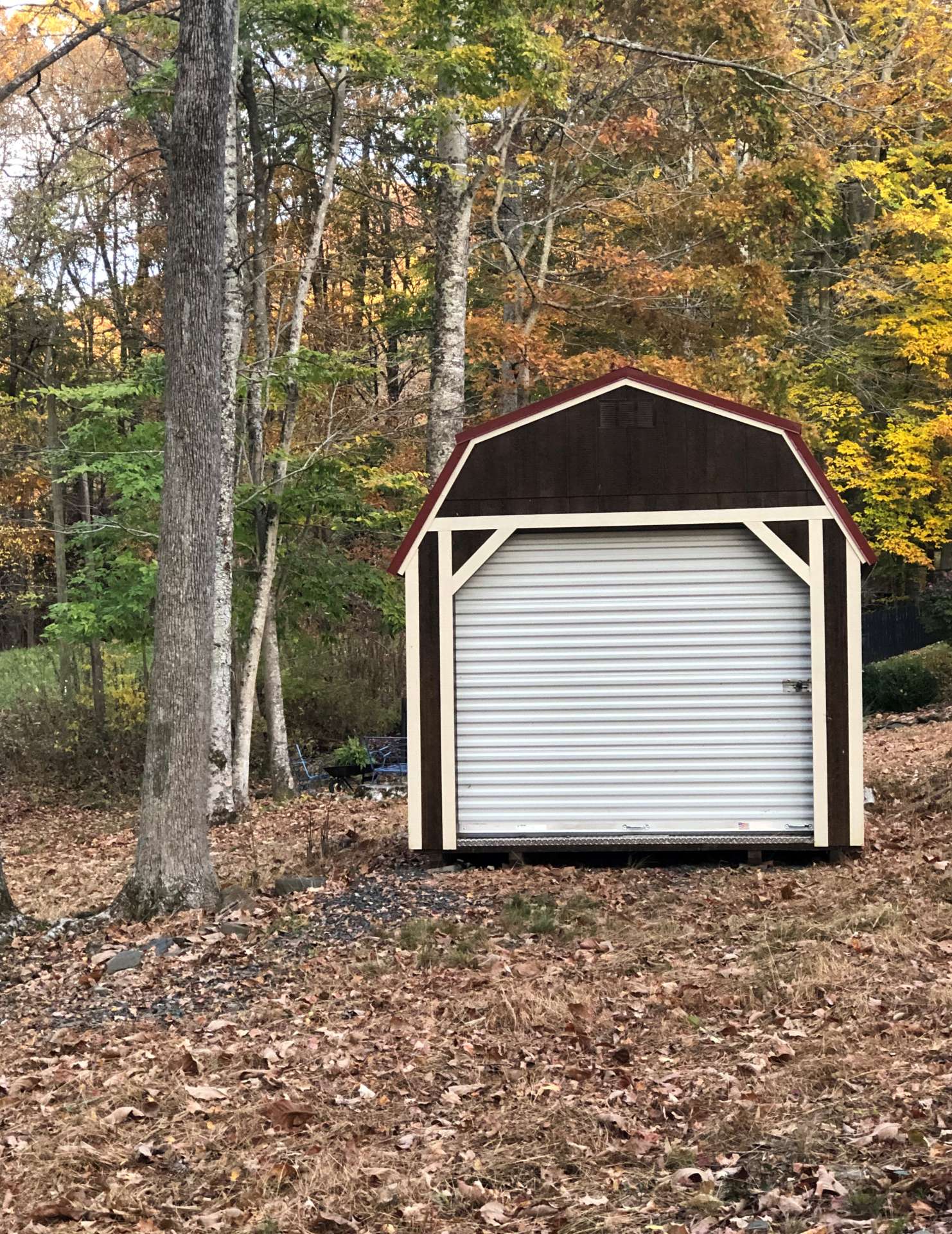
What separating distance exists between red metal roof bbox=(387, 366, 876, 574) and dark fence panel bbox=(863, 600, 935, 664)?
15.5m

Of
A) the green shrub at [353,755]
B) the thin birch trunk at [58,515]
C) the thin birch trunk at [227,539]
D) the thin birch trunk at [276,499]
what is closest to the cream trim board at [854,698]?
the thin birch trunk at [227,539]

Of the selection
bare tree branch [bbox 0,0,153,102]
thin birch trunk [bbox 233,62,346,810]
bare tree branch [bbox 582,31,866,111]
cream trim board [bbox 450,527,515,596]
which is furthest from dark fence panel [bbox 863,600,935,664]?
bare tree branch [bbox 0,0,153,102]

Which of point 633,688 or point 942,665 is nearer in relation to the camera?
point 633,688

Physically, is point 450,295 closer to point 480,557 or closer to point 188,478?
point 480,557

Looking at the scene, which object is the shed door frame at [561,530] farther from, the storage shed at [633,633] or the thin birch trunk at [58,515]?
the thin birch trunk at [58,515]

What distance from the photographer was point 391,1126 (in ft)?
14.9

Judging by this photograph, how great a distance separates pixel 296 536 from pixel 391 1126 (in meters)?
11.8

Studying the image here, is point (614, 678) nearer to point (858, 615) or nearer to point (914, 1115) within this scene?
point (858, 615)

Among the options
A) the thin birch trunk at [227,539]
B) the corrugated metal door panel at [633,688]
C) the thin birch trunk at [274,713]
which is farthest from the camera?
the thin birch trunk at [274,713]

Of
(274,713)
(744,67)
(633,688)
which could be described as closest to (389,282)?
(744,67)

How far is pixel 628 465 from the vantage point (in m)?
9.16

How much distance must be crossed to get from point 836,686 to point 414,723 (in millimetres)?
3179

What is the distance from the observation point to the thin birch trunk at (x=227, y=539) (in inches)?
497

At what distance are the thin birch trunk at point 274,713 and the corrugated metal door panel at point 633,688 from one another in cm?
620
